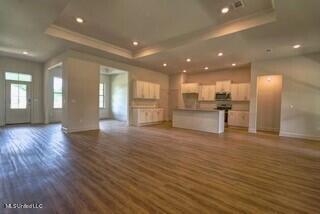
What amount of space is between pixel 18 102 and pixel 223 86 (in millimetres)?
10185

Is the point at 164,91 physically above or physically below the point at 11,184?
above

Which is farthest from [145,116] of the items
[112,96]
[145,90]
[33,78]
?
[33,78]

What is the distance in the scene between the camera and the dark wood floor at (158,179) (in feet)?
6.41

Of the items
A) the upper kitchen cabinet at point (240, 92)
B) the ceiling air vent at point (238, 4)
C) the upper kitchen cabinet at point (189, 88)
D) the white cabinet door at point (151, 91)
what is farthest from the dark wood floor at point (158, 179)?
the upper kitchen cabinet at point (189, 88)

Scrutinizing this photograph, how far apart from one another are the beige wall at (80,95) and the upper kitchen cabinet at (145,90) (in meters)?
2.00

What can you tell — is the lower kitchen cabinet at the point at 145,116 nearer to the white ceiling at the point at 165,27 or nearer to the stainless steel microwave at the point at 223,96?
the white ceiling at the point at 165,27

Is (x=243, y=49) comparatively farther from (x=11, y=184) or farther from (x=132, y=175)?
(x=11, y=184)

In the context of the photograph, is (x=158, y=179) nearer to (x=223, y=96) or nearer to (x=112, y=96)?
(x=223, y=96)

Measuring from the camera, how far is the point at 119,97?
10719 mm

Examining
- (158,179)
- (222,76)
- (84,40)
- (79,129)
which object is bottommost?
(158,179)


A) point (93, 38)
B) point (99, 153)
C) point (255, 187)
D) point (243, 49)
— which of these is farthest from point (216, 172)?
point (93, 38)

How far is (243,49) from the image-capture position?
5.68 metres

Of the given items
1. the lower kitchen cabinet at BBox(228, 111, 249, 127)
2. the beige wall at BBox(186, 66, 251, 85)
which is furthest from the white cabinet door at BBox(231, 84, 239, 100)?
the lower kitchen cabinet at BBox(228, 111, 249, 127)

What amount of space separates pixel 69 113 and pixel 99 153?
3131 millimetres
